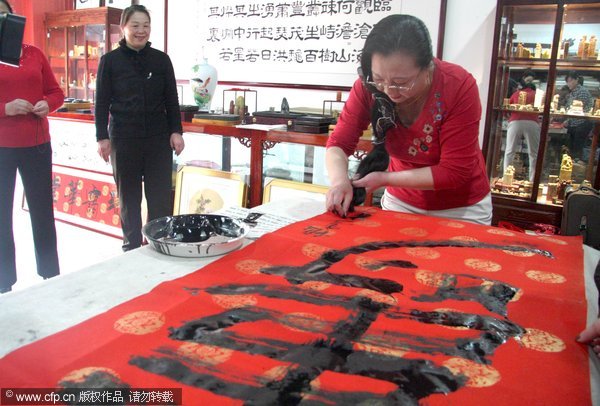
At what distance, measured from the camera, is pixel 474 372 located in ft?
2.21

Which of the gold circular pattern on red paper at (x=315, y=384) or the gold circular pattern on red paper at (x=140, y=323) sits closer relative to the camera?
the gold circular pattern on red paper at (x=315, y=384)

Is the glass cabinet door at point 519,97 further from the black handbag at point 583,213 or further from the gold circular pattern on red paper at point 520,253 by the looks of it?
the gold circular pattern on red paper at point 520,253

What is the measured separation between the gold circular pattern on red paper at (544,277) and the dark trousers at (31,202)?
7.62 ft

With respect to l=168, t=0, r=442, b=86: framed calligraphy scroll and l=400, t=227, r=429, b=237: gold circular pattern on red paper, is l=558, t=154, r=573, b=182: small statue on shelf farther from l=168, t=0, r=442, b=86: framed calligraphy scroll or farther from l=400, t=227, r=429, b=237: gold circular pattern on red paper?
l=400, t=227, r=429, b=237: gold circular pattern on red paper

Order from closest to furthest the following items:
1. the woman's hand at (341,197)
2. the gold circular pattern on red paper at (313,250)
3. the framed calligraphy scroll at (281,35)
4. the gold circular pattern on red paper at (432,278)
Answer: the gold circular pattern on red paper at (432,278), the gold circular pattern on red paper at (313,250), the woman's hand at (341,197), the framed calligraphy scroll at (281,35)

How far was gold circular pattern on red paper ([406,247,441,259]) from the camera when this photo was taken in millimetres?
1142

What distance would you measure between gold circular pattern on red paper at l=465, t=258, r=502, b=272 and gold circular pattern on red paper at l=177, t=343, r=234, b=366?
62cm

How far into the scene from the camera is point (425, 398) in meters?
0.61

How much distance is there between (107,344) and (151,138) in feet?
6.87

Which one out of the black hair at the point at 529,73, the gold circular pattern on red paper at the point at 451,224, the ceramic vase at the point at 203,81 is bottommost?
the gold circular pattern on red paper at the point at 451,224

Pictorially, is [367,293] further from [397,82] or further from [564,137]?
[564,137]

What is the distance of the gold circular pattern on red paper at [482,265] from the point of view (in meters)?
1.07

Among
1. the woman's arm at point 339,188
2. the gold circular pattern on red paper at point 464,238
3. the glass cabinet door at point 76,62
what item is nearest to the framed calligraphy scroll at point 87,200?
the glass cabinet door at point 76,62

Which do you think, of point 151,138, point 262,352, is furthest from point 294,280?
point 151,138
